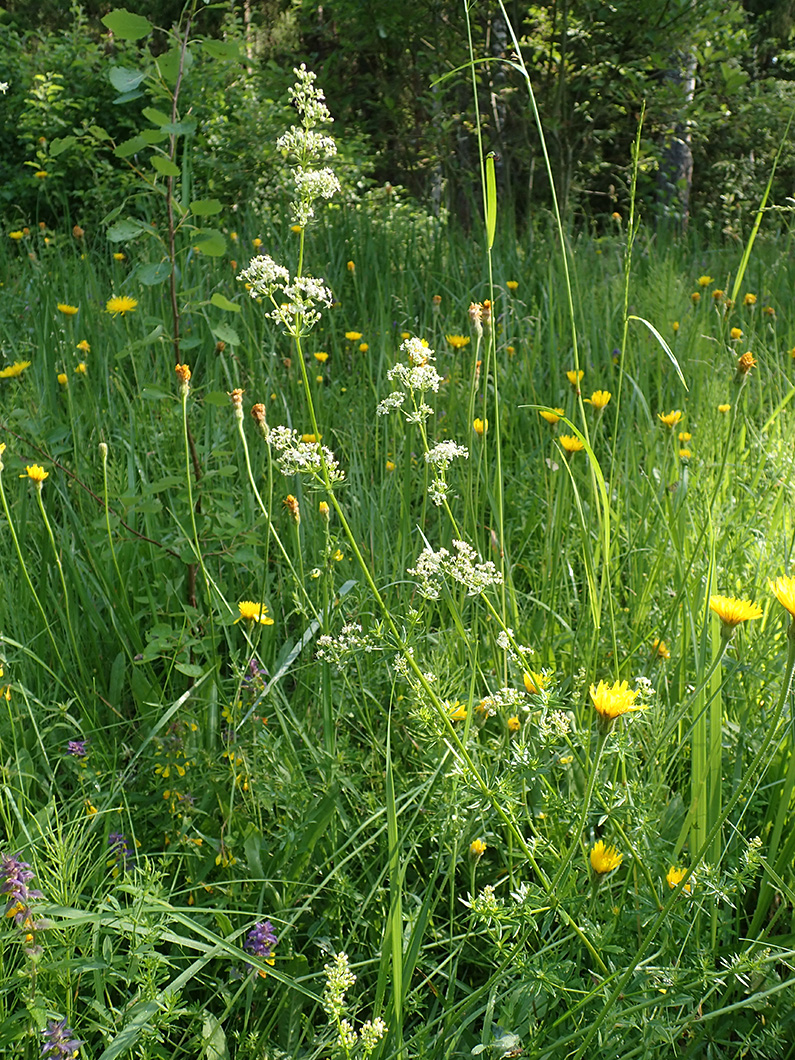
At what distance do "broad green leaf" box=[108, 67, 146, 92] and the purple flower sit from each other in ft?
5.03

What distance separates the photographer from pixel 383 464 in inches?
89.7

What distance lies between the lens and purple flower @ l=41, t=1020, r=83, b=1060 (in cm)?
85

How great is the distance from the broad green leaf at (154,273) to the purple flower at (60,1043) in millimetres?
1254

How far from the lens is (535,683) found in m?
1.13

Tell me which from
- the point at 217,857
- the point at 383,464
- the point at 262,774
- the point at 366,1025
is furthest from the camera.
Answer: the point at 383,464

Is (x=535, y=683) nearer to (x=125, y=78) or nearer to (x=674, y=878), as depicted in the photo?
(x=674, y=878)

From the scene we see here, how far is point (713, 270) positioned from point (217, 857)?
3.96 meters

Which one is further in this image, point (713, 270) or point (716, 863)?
point (713, 270)

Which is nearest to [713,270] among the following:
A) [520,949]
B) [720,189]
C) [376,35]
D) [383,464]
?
[376,35]

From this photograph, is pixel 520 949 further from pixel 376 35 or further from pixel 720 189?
pixel 720 189

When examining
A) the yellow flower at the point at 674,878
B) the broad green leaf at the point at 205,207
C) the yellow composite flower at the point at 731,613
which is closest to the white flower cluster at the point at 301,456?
the yellow composite flower at the point at 731,613

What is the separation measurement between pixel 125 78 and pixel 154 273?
360 mm

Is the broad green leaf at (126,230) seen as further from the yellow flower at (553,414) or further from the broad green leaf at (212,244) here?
the yellow flower at (553,414)

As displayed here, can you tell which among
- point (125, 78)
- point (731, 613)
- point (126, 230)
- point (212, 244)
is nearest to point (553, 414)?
point (731, 613)
